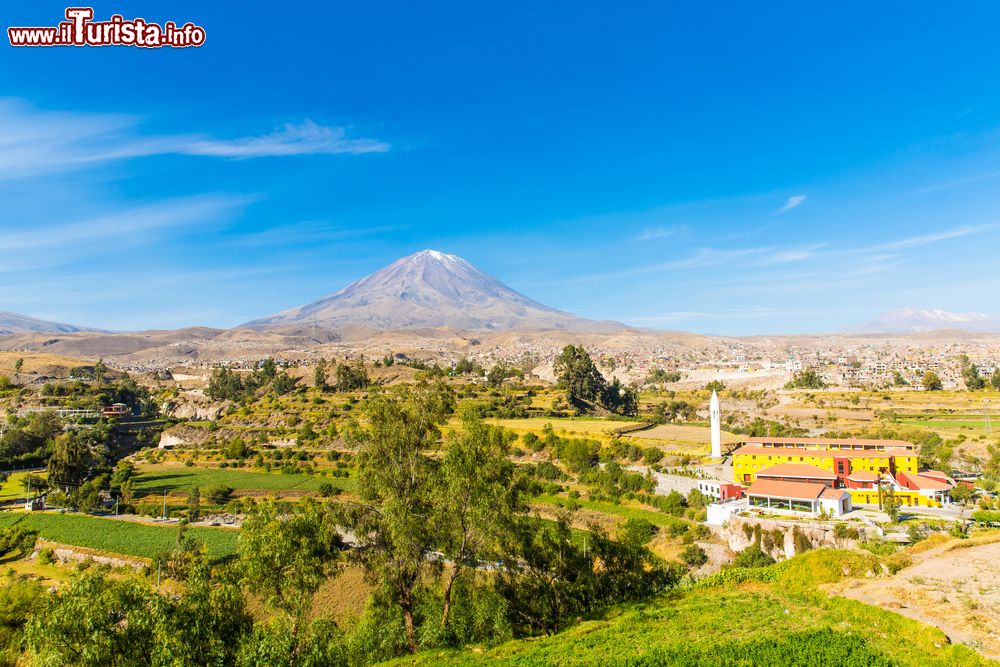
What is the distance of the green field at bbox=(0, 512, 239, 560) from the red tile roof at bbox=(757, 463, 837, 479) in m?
33.5

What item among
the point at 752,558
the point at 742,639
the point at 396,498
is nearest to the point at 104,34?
the point at 396,498

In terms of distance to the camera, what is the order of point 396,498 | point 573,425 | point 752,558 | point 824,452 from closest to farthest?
point 396,498
point 752,558
point 824,452
point 573,425

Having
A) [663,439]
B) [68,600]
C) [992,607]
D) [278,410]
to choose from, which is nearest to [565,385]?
[663,439]

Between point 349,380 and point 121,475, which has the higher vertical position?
point 349,380

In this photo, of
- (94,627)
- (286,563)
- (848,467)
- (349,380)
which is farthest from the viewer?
(349,380)

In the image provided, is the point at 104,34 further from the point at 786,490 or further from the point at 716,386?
the point at 716,386

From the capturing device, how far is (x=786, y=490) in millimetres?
32219

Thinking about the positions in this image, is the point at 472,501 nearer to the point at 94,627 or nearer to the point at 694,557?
the point at 94,627

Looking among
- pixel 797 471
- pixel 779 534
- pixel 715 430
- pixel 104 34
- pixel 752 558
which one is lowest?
pixel 752 558

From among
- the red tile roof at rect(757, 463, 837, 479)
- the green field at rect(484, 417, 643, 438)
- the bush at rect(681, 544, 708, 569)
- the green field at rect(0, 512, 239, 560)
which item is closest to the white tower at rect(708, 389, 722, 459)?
the red tile roof at rect(757, 463, 837, 479)

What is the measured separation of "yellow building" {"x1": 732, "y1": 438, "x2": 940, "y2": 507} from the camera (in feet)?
108

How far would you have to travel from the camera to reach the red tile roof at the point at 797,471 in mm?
34156

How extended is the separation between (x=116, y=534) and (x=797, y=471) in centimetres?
4379

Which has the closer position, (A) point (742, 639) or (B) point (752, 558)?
(A) point (742, 639)
